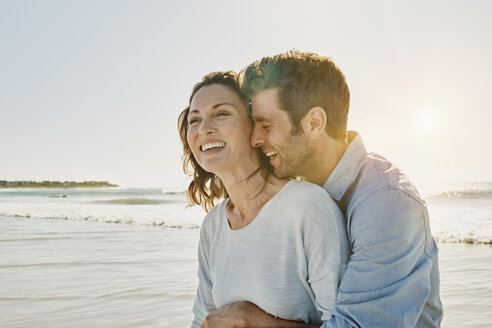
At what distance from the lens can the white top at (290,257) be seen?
81.5 inches

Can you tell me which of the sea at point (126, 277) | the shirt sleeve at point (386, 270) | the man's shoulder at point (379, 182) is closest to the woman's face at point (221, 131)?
the man's shoulder at point (379, 182)

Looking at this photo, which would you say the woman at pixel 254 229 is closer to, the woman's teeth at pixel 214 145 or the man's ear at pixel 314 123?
the woman's teeth at pixel 214 145

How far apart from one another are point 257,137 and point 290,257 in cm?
72

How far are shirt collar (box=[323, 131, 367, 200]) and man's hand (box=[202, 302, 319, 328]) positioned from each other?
66 cm

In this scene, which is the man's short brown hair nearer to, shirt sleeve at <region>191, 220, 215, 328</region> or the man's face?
the man's face

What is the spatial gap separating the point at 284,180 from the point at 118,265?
5.38 meters

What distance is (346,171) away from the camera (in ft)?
7.65

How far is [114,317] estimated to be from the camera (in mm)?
4750

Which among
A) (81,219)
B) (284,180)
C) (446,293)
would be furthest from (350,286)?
(81,219)

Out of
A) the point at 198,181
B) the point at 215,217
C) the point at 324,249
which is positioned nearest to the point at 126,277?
the point at 198,181

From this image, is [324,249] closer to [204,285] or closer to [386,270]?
[386,270]

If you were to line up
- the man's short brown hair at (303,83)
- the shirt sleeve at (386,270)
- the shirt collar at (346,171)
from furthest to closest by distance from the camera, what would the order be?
the man's short brown hair at (303,83)
the shirt collar at (346,171)
the shirt sleeve at (386,270)

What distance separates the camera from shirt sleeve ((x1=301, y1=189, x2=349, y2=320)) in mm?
2037

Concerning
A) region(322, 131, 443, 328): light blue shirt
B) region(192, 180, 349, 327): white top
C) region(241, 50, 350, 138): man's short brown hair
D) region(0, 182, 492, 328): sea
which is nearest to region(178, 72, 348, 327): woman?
region(192, 180, 349, 327): white top
